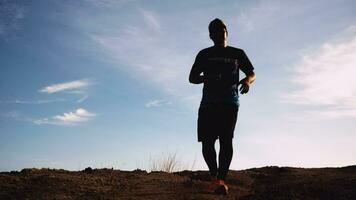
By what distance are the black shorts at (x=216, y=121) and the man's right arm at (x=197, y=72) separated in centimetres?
31

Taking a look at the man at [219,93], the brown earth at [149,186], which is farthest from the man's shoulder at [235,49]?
the brown earth at [149,186]

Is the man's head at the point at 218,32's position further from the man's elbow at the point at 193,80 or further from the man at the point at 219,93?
the man's elbow at the point at 193,80

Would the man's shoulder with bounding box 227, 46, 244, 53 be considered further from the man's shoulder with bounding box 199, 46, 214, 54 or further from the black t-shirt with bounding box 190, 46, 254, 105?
the man's shoulder with bounding box 199, 46, 214, 54

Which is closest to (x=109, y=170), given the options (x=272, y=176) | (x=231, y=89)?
(x=272, y=176)

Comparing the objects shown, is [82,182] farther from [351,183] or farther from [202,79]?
[351,183]

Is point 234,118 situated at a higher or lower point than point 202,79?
lower

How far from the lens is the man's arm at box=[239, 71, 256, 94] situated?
4930 millimetres

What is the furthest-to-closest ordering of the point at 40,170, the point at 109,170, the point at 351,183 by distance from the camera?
the point at 109,170 → the point at 40,170 → the point at 351,183

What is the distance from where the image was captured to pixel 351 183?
550 centimetres

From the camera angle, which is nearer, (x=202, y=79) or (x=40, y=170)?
(x=202, y=79)

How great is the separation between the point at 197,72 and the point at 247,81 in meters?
0.60

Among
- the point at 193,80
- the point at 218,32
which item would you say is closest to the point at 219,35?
the point at 218,32

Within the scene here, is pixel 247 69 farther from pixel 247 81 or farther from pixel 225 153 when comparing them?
pixel 225 153

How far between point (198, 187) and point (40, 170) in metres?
2.73
